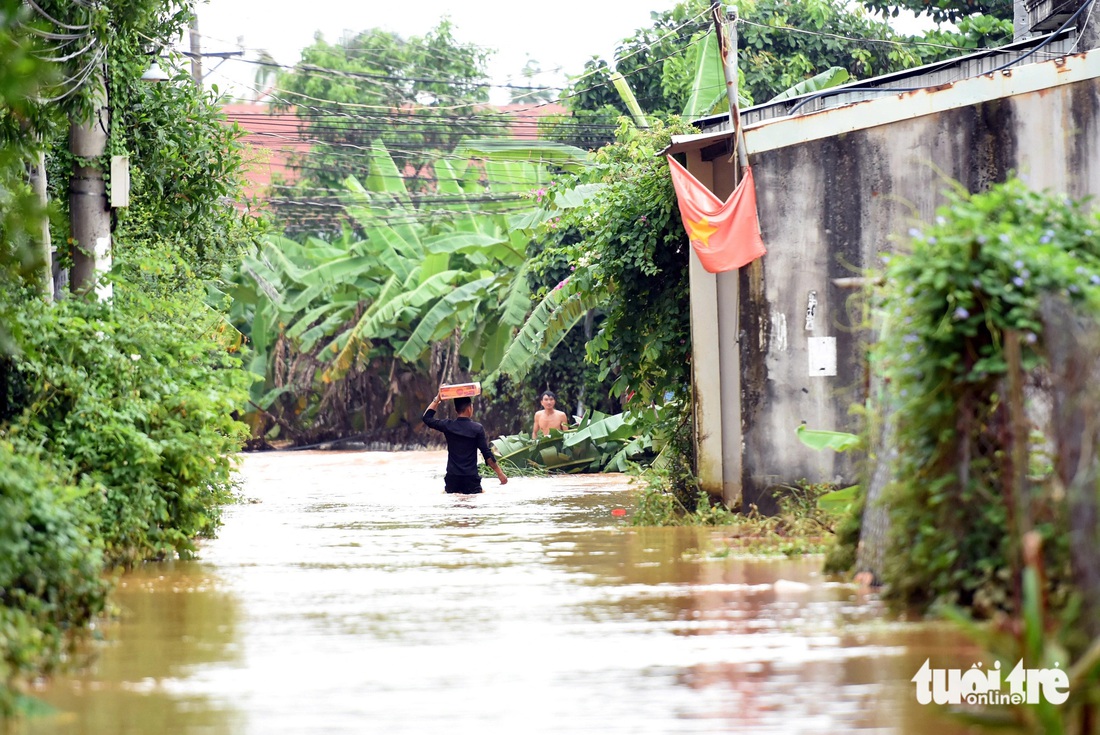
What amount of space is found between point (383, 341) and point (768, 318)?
73.0 feet

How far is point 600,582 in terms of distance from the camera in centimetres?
991

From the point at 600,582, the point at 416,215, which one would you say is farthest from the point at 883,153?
the point at 416,215

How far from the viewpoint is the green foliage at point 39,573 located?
641 centimetres

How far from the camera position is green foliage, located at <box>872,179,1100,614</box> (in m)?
6.96

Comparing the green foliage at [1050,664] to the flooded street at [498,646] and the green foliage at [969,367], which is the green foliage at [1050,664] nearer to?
the flooded street at [498,646]

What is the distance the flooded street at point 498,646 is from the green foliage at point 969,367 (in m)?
0.41

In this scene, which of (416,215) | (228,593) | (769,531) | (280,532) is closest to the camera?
(228,593)

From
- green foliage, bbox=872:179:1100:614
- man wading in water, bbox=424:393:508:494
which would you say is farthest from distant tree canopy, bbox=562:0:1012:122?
green foliage, bbox=872:179:1100:614

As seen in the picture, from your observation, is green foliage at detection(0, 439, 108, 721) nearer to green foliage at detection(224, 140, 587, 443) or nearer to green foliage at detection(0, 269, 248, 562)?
green foliage at detection(0, 269, 248, 562)

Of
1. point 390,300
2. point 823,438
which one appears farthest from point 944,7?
point 823,438

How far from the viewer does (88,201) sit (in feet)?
46.8

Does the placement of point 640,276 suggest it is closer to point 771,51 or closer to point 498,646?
point 498,646

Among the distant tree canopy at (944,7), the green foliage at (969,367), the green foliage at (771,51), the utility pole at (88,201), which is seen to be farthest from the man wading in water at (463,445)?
the distant tree canopy at (944,7)

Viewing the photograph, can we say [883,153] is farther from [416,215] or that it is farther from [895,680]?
[416,215]
